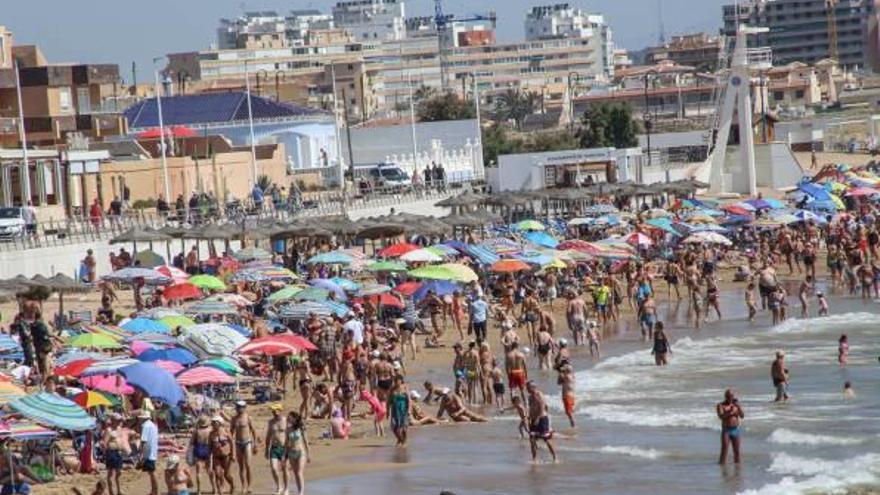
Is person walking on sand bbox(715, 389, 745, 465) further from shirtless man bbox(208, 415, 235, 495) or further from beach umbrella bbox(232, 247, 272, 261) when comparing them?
beach umbrella bbox(232, 247, 272, 261)

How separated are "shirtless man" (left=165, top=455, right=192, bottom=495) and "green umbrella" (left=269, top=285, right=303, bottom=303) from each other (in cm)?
1211

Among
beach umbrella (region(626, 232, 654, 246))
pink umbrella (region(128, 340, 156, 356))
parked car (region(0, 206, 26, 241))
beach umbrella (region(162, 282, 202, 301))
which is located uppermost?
parked car (region(0, 206, 26, 241))

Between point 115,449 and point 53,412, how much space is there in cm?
87

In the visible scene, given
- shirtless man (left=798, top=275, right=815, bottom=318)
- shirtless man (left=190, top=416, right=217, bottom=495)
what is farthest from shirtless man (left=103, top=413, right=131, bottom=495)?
shirtless man (left=798, top=275, right=815, bottom=318)

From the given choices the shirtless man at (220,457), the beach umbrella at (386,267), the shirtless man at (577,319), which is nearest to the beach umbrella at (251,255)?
the beach umbrella at (386,267)

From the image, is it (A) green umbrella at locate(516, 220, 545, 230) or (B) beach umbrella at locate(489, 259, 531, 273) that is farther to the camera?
(A) green umbrella at locate(516, 220, 545, 230)

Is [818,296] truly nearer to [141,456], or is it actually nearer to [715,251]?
[715,251]

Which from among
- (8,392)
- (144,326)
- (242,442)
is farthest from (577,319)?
(8,392)

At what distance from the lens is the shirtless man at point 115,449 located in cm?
1903

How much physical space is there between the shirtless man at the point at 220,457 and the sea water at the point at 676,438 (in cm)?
105

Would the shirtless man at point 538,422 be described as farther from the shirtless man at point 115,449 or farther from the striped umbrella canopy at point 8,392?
the striped umbrella canopy at point 8,392

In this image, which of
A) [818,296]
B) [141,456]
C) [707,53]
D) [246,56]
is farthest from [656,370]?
[707,53]

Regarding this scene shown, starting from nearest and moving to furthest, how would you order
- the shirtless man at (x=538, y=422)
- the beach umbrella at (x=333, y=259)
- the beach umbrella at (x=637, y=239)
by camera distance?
the shirtless man at (x=538, y=422), the beach umbrella at (x=333, y=259), the beach umbrella at (x=637, y=239)

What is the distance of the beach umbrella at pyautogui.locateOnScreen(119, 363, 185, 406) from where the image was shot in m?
20.5
